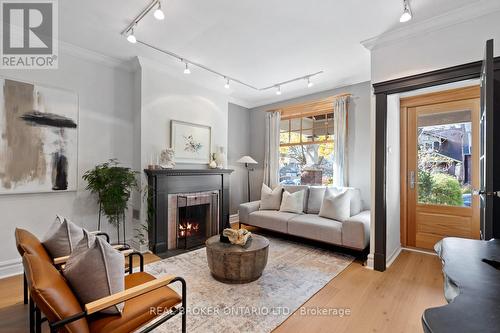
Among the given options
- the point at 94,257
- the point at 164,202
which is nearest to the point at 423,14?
the point at 94,257

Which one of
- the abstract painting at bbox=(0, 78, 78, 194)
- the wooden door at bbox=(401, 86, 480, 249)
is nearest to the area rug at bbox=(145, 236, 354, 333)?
the wooden door at bbox=(401, 86, 480, 249)

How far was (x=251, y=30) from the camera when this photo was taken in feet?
9.11

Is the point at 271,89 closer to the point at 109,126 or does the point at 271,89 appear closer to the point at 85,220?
the point at 109,126

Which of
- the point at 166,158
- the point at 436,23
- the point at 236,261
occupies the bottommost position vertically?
the point at 236,261

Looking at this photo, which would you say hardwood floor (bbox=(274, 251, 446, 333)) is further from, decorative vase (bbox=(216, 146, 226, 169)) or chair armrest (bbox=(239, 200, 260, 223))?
decorative vase (bbox=(216, 146, 226, 169))

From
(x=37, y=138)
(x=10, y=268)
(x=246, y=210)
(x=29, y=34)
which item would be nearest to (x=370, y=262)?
(x=246, y=210)

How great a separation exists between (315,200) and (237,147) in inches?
90.1

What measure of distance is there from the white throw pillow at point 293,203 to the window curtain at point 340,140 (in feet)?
2.31

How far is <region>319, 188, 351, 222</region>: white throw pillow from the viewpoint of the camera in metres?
3.62

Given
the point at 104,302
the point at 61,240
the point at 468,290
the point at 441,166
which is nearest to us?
the point at 468,290

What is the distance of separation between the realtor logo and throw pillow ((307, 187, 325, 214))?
166 inches

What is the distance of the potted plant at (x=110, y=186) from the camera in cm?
311

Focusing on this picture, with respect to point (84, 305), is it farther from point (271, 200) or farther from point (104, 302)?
point (271, 200)

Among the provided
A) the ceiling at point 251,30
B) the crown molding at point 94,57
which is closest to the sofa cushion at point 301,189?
the ceiling at point 251,30
